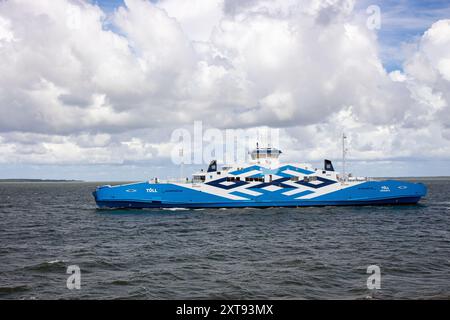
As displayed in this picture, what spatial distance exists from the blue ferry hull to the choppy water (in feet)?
22.9

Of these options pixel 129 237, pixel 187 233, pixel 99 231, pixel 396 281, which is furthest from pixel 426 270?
pixel 99 231

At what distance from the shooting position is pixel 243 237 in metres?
31.2

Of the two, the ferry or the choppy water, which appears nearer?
the choppy water

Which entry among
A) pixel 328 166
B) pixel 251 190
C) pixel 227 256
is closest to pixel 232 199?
pixel 251 190

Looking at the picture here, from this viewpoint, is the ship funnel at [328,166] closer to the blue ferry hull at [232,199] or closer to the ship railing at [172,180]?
the blue ferry hull at [232,199]

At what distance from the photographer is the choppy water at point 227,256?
17.2 metres

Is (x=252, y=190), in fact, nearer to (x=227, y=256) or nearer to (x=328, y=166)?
(x=328, y=166)

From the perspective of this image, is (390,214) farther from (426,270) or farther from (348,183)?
(426,270)

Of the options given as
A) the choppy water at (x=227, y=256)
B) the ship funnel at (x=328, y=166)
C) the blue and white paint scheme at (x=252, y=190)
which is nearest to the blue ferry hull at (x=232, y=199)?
the blue and white paint scheme at (x=252, y=190)

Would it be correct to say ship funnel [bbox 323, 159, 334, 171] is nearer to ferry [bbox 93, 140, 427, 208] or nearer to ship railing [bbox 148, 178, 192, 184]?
ferry [bbox 93, 140, 427, 208]

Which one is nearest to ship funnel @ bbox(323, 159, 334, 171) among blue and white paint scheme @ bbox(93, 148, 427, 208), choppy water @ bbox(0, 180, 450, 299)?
blue and white paint scheme @ bbox(93, 148, 427, 208)

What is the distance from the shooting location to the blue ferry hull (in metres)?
50.2

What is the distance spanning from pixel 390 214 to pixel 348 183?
799 cm

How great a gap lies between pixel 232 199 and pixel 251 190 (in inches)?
108
